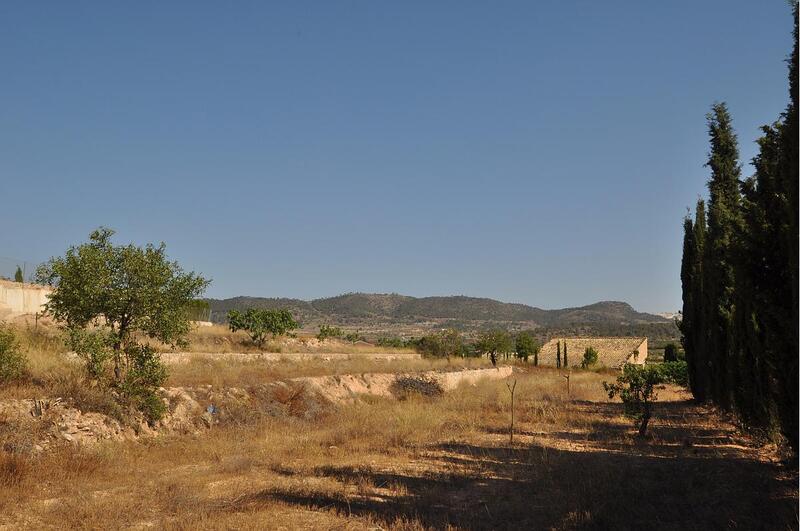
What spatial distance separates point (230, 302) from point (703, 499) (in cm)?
16417

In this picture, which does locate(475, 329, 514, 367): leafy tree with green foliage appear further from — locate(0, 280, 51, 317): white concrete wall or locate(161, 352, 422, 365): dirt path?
locate(0, 280, 51, 317): white concrete wall

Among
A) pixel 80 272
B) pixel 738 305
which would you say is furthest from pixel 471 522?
pixel 80 272

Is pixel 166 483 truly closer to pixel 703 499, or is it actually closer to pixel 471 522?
pixel 471 522

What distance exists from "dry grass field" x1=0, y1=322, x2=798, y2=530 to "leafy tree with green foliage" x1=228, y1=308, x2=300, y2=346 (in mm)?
26037

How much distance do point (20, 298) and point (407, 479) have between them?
33948 millimetres

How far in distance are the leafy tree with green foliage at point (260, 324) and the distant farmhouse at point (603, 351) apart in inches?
1241

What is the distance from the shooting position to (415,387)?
3391cm

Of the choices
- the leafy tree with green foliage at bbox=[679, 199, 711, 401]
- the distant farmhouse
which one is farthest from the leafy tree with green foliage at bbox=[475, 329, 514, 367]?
the leafy tree with green foliage at bbox=[679, 199, 711, 401]

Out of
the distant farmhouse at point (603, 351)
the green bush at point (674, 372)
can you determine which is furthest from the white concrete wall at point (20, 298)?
the distant farmhouse at point (603, 351)

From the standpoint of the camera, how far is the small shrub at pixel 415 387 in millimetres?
32688

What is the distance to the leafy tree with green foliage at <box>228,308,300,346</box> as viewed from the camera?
48.3m

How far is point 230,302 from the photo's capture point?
166875 mm

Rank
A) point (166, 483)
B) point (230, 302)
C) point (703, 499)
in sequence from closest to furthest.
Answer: point (703, 499), point (166, 483), point (230, 302)

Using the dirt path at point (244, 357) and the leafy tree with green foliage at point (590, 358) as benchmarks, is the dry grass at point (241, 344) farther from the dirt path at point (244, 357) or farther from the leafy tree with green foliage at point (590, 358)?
the leafy tree with green foliage at point (590, 358)
